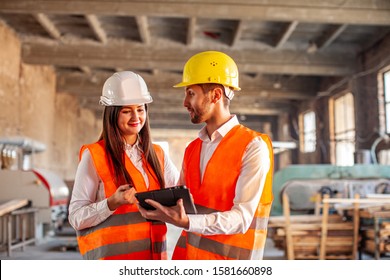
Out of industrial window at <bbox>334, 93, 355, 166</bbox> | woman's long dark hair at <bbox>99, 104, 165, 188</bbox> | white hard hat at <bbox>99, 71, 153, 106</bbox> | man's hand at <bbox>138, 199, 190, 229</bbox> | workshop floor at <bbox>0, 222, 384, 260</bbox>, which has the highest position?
industrial window at <bbox>334, 93, 355, 166</bbox>

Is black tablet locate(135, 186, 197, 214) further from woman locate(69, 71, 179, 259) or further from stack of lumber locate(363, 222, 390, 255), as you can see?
stack of lumber locate(363, 222, 390, 255)

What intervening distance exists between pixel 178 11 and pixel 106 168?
16.3 feet

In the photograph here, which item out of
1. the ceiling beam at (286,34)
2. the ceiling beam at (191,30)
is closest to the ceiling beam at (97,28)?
the ceiling beam at (191,30)

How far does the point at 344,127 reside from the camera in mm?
11383

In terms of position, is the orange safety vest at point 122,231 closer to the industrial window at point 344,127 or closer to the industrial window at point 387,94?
the industrial window at point 387,94

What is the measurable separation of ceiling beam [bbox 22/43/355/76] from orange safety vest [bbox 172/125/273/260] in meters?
6.89

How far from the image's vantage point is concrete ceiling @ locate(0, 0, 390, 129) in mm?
6703

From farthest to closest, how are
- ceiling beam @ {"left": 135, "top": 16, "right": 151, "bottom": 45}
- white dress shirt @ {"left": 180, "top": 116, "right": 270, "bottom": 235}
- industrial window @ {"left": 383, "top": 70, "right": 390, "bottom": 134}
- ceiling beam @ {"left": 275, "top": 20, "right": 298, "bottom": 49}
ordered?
industrial window @ {"left": 383, "top": 70, "right": 390, "bottom": 134} < ceiling beam @ {"left": 275, "top": 20, "right": 298, "bottom": 49} < ceiling beam @ {"left": 135, "top": 16, "right": 151, "bottom": 45} < white dress shirt @ {"left": 180, "top": 116, "right": 270, "bottom": 235}

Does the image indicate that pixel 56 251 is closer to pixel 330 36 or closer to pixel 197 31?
pixel 197 31

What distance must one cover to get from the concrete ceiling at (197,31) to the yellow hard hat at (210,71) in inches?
192

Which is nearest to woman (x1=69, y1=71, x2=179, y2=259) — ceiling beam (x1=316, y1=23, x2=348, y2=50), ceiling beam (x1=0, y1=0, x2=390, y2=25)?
ceiling beam (x1=0, y1=0, x2=390, y2=25)

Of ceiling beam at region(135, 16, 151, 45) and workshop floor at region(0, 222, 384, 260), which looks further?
ceiling beam at region(135, 16, 151, 45)

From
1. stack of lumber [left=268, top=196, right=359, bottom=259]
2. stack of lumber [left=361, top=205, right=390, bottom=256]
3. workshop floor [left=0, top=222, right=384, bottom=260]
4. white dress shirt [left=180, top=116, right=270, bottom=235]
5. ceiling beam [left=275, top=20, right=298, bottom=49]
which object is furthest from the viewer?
ceiling beam [left=275, top=20, right=298, bottom=49]
